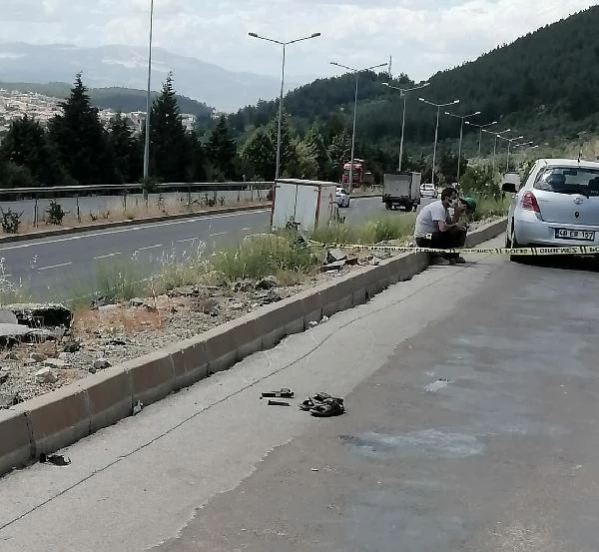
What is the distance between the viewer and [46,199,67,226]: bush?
35.5 m

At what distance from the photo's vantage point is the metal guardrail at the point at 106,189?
118 feet

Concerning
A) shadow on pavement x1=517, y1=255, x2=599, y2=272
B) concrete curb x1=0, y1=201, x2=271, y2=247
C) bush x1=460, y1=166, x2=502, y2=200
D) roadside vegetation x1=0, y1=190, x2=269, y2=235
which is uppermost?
bush x1=460, y1=166, x2=502, y2=200

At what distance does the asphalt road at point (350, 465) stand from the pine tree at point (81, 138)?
63.5 metres

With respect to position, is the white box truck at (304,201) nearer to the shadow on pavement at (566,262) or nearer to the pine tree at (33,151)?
the shadow on pavement at (566,262)

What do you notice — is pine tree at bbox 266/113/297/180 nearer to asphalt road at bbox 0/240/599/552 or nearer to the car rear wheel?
the car rear wheel

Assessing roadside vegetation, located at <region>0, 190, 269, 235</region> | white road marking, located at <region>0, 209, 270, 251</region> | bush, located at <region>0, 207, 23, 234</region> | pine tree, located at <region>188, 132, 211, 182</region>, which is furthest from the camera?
pine tree, located at <region>188, 132, 211, 182</region>

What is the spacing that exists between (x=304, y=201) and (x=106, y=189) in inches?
779

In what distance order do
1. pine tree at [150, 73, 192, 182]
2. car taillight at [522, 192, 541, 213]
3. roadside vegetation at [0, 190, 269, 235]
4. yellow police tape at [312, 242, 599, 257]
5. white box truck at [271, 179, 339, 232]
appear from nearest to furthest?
yellow police tape at [312, 242, 599, 257]
car taillight at [522, 192, 541, 213]
white box truck at [271, 179, 339, 232]
roadside vegetation at [0, 190, 269, 235]
pine tree at [150, 73, 192, 182]

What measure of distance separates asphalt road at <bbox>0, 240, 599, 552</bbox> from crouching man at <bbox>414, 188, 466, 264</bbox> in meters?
7.84

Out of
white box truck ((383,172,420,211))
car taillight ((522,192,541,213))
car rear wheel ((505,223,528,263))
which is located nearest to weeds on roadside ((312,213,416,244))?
car rear wheel ((505,223,528,263))

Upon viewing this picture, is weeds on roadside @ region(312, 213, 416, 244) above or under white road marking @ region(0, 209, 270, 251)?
above

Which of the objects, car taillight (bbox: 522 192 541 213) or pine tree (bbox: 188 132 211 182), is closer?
car taillight (bbox: 522 192 541 213)

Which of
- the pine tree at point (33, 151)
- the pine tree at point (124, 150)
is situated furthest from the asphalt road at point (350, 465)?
the pine tree at point (124, 150)

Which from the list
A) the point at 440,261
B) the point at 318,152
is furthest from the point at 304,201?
the point at 318,152
